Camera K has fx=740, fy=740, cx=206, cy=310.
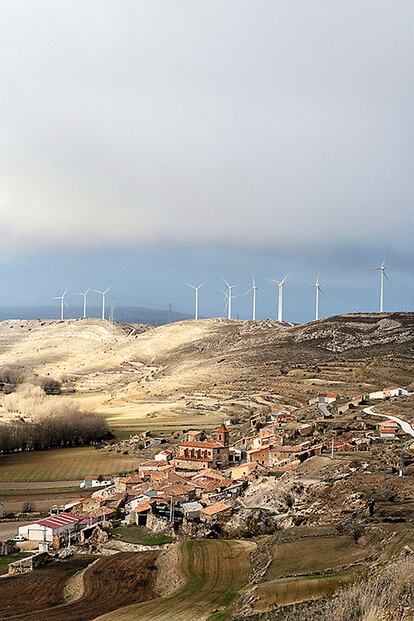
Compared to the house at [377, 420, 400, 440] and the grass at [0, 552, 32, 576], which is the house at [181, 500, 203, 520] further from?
the house at [377, 420, 400, 440]

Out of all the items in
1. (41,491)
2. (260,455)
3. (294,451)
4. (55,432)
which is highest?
(294,451)

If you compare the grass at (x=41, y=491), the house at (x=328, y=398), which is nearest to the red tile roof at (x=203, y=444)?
the grass at (x=41, y=491)

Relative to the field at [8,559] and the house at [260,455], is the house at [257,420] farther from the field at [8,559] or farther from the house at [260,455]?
the field at [8,559]

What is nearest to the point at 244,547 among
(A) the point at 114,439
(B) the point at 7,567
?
(B) the point at 7,567

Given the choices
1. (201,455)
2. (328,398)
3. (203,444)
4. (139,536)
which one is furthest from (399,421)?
(139,536)

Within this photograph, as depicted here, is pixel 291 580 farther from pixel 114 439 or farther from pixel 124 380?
pixel 124 380

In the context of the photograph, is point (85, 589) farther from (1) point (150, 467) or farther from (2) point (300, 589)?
(1) point (150, 467)

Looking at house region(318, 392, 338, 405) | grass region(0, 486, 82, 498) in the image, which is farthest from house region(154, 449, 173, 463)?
house region(318, 392, 338, 405)
